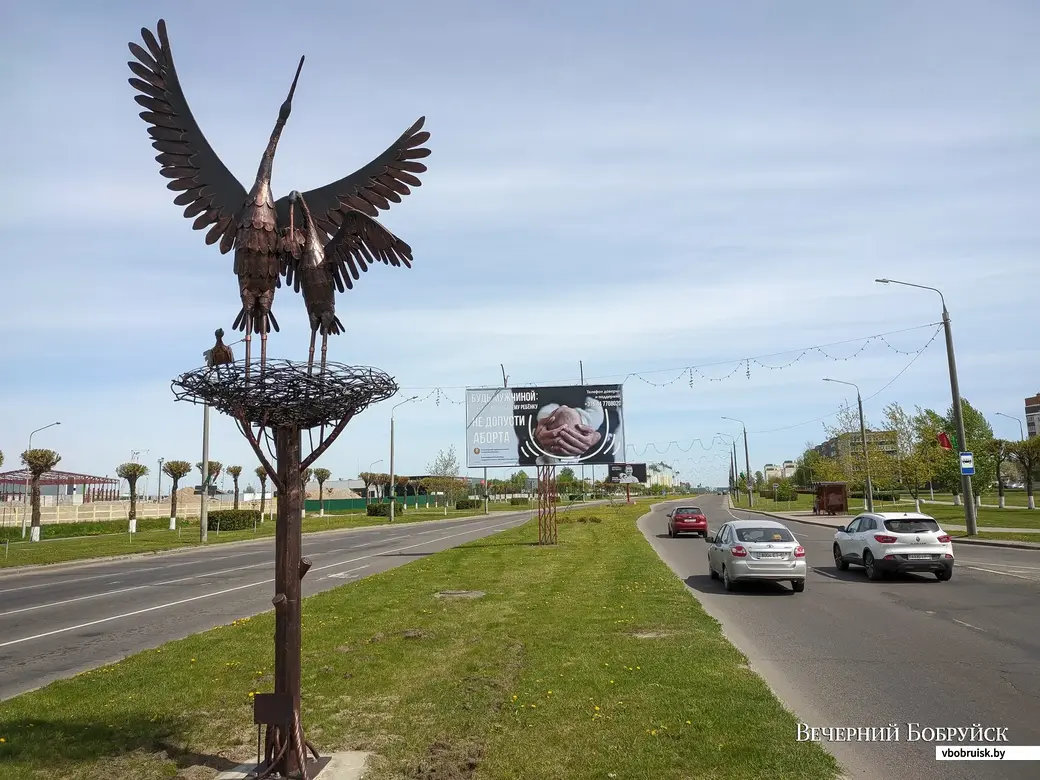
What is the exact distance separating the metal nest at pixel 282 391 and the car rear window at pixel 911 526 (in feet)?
49.1

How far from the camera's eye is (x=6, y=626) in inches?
520

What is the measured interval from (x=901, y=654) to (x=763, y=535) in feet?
20.4

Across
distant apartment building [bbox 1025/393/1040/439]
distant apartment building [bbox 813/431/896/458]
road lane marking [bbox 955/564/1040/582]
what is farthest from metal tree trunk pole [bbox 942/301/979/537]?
distant apartment building [bbox 1025/393/1040/439]

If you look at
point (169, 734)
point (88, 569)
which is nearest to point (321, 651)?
point (169, 734)

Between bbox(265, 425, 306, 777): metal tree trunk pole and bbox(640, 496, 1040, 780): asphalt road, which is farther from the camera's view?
bbox(640, 496, 1040, 780): asphalt road

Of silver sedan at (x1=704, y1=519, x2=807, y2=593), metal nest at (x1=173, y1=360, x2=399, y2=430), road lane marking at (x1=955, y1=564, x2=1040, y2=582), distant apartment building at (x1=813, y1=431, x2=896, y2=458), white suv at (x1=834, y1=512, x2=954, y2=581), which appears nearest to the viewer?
metal nest at (x1=173, y1=360, x2=399, y2=430)

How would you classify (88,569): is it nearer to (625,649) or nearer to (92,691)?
(92,691)

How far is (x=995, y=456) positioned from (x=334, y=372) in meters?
61.8

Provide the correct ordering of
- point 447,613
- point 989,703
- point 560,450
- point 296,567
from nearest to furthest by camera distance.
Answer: point 296,567 → point 989,703 → point 447,613 → point 560,450

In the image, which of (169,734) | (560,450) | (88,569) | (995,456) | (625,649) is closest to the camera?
(169,734)

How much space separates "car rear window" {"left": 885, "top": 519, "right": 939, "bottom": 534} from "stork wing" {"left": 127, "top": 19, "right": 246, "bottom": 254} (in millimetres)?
15779

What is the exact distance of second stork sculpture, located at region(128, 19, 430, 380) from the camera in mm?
5598

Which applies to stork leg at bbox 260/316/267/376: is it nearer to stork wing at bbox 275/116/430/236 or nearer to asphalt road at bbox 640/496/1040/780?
stork wing at bbox 275/116/430/236

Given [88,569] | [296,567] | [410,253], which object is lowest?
[88,569]
